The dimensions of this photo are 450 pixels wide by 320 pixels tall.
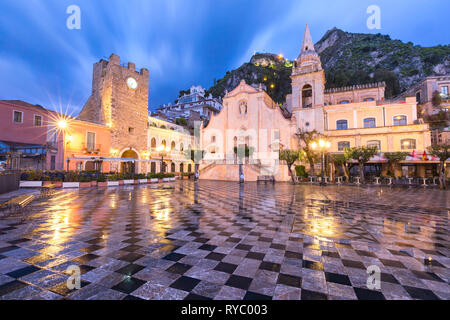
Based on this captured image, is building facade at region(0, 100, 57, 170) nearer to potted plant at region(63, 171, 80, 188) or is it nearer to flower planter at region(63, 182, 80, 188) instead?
potted plant at region(63, 171, 80, 188)

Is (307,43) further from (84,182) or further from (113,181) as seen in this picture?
(84,182)

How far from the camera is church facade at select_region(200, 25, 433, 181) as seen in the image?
77.6ft

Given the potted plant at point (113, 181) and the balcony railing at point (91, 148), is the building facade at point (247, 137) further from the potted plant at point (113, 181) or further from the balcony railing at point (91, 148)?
the balcony railing at point (91, 148)

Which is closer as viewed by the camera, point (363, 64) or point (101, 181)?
point (101, 181)

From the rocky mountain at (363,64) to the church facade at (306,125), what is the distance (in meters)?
17.4

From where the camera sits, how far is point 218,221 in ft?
19.3

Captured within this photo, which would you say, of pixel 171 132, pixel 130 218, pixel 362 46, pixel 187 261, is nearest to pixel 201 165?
pixel 171 132

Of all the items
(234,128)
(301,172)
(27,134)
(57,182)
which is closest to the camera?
(57,182)

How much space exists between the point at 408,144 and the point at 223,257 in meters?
29.4

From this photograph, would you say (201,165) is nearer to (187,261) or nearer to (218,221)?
(218,221)
